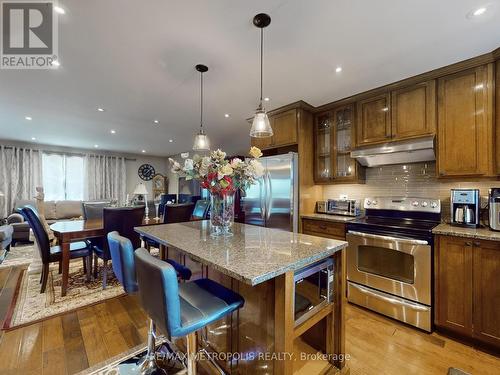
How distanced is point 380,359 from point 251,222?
2232 millimetres

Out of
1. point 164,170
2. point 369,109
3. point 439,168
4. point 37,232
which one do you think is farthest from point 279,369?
point 164,170

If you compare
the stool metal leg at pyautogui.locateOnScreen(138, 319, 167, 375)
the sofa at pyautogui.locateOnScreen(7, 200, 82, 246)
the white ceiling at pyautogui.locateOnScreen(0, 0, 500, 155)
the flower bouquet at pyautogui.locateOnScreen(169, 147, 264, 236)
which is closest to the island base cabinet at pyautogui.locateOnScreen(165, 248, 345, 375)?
the stool metal leg at pyautogui.locateOnScreen(138, 319, 167, 375)

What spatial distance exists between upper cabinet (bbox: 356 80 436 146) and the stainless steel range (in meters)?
0.76

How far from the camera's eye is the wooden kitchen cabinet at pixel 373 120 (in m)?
2.62

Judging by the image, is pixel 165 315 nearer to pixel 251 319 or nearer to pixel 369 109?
pixel 251 319

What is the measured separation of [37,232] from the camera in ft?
8.73

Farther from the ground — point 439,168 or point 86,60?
point 86,60

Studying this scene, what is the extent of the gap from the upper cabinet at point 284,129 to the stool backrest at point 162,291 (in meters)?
2.62

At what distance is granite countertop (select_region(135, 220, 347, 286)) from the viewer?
3.25 feet

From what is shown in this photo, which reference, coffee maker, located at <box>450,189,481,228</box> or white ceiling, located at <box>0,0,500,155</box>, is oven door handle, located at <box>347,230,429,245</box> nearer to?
coffee maker, located at <box>450,189,481,228</box>

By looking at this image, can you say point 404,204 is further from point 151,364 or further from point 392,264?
point 151,364

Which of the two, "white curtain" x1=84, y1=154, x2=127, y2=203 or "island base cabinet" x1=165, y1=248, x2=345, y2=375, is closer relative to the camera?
"island base cabinet" x1=165, y1=248, x2=345, y2=375

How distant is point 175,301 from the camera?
38.3 inches

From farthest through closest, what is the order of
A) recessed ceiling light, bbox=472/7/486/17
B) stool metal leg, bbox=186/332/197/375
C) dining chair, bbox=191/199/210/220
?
dining chair, bbox=191/199/210/220
recessed ceiling light, bbox=472/7/486/17
stool metal leg, bbox=186/332/197/375
